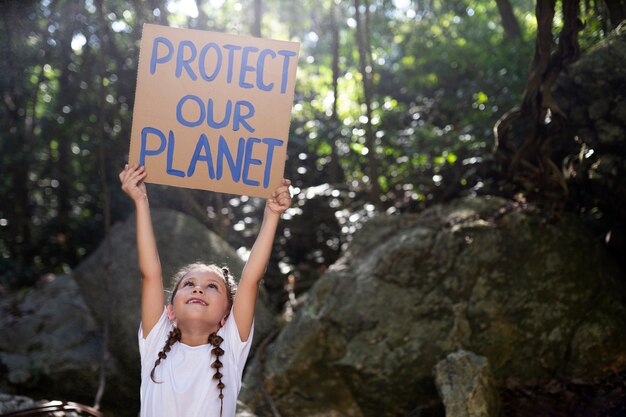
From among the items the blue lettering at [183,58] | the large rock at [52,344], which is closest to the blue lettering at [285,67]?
the blue lettering at [183,58]

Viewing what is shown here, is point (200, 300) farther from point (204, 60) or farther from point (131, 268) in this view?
point (131, 268)

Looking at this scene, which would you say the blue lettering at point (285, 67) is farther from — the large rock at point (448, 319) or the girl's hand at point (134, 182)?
the large rock at point (448, 319)

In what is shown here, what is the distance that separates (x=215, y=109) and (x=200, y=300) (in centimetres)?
74

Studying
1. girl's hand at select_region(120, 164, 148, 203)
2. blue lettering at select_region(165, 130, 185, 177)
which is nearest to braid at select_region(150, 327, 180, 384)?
girl's hand at select_region(120, 164, 148, 203)

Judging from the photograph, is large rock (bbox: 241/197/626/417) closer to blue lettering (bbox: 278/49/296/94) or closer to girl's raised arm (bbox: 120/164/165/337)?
girl's raised arm (bbox: 120/164/165/337)

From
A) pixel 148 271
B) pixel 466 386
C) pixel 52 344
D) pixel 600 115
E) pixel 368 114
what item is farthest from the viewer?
pixel 368 114

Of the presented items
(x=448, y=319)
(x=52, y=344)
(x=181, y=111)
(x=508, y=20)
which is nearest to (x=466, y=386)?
(x=448, y=319)

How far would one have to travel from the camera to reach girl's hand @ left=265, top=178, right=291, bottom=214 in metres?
2.21

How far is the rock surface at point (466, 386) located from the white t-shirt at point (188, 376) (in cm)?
130

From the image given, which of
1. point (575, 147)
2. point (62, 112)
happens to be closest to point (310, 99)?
point (62, 112)

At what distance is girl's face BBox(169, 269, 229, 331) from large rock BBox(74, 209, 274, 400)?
92.0 inches

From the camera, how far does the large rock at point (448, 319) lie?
11.3ft

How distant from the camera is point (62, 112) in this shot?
6449mm

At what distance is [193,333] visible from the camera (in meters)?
2.11
